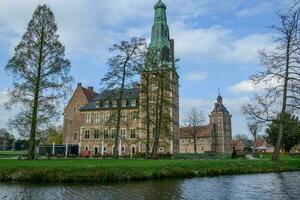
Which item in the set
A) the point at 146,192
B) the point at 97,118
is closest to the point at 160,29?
the point at 97,118

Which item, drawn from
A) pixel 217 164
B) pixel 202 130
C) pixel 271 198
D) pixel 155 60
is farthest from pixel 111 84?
pixel 202 130

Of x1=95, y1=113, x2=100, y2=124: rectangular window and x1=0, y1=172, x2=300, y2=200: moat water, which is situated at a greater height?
x1=95, y1=113, x2=100, y2=124: rectangular window

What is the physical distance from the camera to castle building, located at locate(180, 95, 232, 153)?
4437 inches

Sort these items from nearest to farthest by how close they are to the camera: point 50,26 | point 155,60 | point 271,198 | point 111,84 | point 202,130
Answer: point 271,198, point 50,26, point 111,84, point 155,60, point 202,130

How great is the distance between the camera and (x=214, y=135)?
114 m

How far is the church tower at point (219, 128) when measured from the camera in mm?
113438

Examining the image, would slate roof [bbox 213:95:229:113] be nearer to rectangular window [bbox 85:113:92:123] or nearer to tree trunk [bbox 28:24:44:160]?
rectangular window [bbox 85:113:92:123]

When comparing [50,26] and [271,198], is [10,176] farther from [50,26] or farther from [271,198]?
[50,26]

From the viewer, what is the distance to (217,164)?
28500 mm

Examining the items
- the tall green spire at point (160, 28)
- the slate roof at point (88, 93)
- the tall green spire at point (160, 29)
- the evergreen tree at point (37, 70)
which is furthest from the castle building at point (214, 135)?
the evergreen tree at point (37, 70)

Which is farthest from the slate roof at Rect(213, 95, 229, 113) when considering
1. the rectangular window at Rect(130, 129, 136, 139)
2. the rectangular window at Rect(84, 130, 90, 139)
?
the rectangular window at Rect(84, 130, 90, 139)

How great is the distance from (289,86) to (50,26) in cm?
2155

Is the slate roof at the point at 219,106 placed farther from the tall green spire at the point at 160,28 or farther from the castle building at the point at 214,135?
the tall green spire at the point at 160,28

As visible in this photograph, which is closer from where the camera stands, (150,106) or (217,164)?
(217,164)
